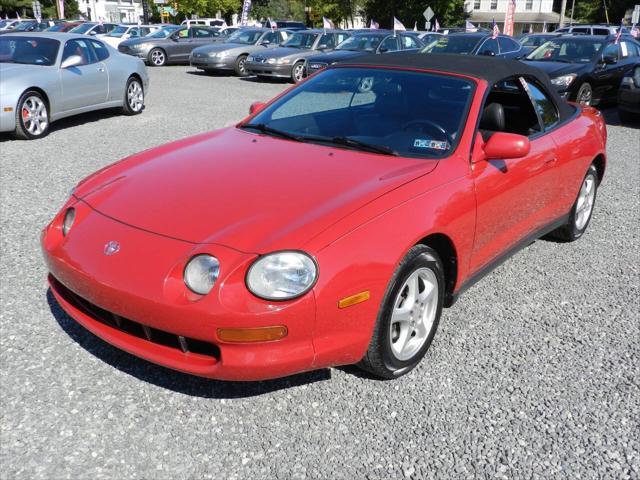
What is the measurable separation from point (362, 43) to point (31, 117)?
9912 mm

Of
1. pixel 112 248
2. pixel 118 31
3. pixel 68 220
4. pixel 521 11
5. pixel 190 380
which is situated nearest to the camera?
pixel 112 248

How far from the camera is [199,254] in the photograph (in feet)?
8.55

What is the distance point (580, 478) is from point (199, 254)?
5.92 feet

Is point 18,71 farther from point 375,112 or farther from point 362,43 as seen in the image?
point 362,43

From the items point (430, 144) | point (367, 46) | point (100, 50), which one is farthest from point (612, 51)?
point (430, 144)

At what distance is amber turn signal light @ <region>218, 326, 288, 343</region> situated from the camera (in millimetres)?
2488

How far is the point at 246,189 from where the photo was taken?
310cm

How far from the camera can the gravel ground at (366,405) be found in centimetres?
254

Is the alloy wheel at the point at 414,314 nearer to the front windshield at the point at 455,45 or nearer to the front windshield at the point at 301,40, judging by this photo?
the front windshield at the point at 455,45

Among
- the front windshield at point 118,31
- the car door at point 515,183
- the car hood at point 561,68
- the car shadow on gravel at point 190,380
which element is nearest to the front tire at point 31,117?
the car shadow on gravel at point 190,380

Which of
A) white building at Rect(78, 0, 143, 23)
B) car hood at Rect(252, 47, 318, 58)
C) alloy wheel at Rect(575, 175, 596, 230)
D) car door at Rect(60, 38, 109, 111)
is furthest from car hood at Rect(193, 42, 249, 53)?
white building at Rect(78, 0, 143, 23)

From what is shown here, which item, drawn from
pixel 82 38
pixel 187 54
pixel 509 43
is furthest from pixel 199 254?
pixel 187 54

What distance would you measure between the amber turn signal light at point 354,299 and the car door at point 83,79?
7926mm

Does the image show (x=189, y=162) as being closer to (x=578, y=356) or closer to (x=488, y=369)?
(x=488, y=369)
